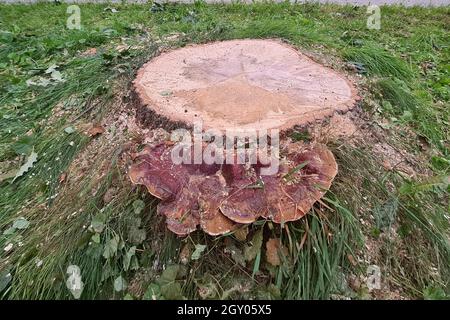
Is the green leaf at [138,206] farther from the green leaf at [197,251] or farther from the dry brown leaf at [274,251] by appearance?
the dry brown leaf at [274,251]

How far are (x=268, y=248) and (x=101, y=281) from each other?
821 mm

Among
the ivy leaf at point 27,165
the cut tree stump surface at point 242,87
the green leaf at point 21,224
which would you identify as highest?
the cut tree stump surface at point 242,87

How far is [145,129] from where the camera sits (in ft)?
8.09

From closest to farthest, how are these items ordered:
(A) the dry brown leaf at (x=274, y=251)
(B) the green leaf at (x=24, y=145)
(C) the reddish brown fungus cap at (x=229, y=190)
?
(C) the reddish brown fungus cap at (x=229, y=190) → (A) the dry brown leaf at (x=274, y=251) → (B) the green leaf at (x=24, y=145)

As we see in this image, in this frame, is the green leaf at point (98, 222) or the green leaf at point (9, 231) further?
the green leaf at point (9, 231)

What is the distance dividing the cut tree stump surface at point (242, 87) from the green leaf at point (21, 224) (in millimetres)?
984

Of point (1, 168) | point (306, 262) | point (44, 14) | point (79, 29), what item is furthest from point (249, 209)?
point (44, 14)

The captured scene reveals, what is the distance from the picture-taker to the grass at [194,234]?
192 cm

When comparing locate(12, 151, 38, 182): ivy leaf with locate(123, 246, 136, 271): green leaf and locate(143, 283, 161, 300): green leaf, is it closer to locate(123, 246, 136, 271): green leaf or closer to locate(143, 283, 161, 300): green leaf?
locate(123, 246, 136, 271): green leaf

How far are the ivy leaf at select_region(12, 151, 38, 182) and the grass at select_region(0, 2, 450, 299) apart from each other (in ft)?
0.12

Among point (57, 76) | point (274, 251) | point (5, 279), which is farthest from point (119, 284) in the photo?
point (57, 76)

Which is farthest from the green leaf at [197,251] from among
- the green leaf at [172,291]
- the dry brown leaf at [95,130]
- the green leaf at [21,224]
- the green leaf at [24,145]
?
the green leaf at [24,145]

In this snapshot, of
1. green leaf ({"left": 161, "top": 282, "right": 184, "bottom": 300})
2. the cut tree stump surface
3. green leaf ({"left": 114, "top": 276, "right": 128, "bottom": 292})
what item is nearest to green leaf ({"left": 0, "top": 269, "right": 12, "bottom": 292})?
green leaf ({"left": 114, "top": 276, "right": 128, "bottom": 292})
